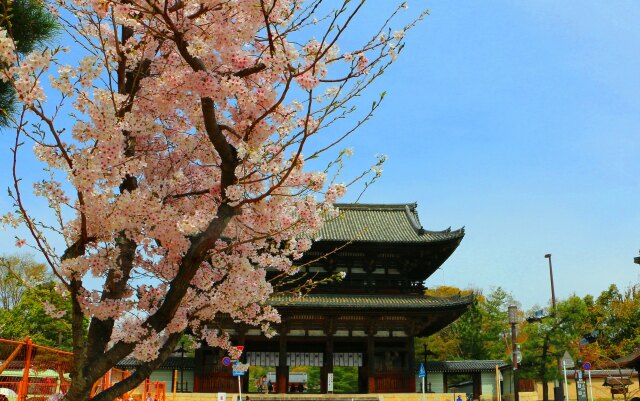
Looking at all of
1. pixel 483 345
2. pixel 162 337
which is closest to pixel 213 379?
pixel 162 337

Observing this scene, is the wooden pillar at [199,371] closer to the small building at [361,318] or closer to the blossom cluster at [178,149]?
the small building at [361,318]

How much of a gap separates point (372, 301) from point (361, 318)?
1.07 metres

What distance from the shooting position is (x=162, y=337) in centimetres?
648

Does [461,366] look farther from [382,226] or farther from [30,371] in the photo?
[30,371]

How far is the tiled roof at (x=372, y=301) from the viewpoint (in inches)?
1091

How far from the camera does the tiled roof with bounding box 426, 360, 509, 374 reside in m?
36.2

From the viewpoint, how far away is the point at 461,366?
3675 centimetres

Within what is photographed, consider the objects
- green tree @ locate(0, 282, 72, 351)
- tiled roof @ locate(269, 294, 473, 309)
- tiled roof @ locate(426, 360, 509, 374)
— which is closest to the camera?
tiled roof @ locate(269, 294, 473, 309)

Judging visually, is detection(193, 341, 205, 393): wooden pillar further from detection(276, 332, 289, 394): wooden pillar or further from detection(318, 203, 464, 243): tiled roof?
detection(318, 203, 464, 243): tiled roof

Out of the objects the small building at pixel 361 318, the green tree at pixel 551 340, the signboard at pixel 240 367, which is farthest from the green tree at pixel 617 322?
the signboard at pixel 240 367

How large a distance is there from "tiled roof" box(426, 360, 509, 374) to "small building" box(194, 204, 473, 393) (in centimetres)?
531

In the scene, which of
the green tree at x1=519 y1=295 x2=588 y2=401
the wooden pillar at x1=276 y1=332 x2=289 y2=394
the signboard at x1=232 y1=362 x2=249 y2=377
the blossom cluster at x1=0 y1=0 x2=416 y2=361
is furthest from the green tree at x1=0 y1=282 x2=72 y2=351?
the blossom cluster at x1=0 y1=0 x2=416 y2=361

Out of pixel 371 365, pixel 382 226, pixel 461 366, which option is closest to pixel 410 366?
pixel 371 365

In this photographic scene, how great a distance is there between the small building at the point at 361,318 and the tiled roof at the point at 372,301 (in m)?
0.05
